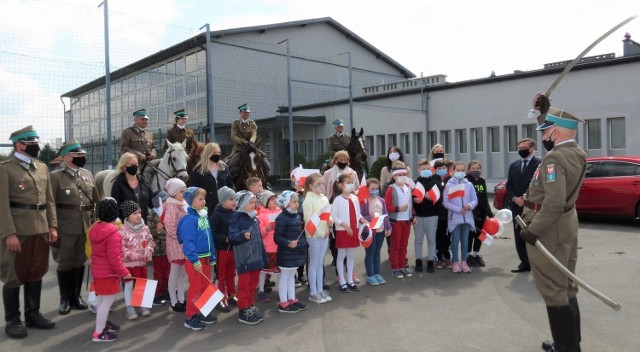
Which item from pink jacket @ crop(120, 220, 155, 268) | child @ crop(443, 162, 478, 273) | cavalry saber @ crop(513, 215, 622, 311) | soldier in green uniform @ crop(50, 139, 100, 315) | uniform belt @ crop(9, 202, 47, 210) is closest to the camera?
cavalry saber @ crop(513, 215, 622, 311)

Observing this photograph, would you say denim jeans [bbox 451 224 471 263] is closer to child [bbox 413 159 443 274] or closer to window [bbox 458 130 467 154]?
child [bbox 413 159 443 274]

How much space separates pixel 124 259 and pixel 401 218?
418 centimetres

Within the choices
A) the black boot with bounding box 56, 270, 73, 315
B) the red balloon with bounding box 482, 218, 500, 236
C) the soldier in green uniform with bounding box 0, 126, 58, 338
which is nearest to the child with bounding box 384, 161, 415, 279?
the red balloon with bounding box 482, 218, 500, 236

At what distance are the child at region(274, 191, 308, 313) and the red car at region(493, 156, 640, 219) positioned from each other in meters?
9.18

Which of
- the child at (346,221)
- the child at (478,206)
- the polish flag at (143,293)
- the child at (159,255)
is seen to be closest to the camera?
the polish flag at (143,293)

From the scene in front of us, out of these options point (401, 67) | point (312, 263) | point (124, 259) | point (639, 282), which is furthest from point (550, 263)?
point (401, 67)

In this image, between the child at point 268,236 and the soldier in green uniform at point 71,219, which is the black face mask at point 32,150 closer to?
the soldier in green uniform at point 71,219

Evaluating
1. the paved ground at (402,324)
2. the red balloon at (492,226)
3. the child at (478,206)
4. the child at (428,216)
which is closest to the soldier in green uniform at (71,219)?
the paved ground at (402,324)

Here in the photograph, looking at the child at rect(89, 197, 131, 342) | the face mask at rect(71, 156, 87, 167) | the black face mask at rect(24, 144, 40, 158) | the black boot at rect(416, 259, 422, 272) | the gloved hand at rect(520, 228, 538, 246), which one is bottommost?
the black boot at rect(416, 259, 422, 272)

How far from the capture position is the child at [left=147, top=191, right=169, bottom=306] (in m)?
6.68

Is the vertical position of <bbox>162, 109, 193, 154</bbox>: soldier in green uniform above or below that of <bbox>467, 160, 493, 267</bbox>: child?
above

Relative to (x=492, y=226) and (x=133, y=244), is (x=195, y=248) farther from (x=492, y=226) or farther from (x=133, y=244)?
(x=492, y=226)

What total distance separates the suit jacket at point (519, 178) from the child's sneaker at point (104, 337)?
6.29 meters

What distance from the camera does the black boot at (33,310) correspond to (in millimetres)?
5746
